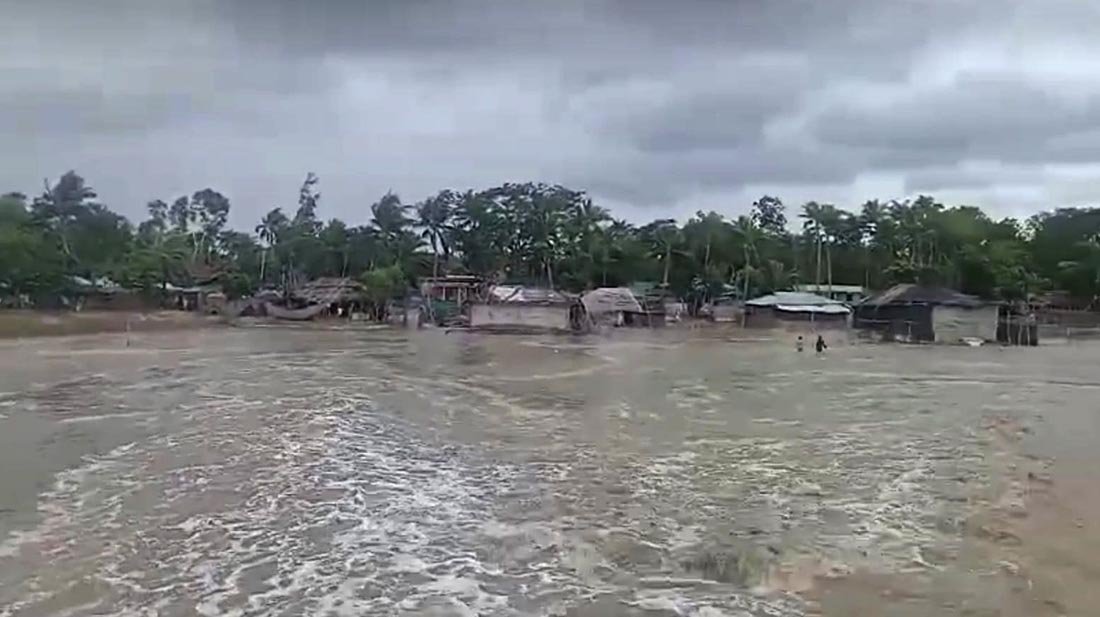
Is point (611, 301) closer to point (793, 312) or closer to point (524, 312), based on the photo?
point (524, 312)

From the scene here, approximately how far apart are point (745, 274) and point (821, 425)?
53.0 meters

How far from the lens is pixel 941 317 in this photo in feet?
157

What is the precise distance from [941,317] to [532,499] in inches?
1640

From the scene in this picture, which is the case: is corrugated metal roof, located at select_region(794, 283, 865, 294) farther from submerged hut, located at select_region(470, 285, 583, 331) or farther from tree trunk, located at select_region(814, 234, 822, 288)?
submerged hut, located at select_region(470, 285, 583, 331)

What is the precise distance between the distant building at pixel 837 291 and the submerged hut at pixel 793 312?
8.70m

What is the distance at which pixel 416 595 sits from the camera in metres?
7.24

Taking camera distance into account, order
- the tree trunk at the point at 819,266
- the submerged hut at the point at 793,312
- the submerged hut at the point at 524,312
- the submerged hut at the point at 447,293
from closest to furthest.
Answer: the submerged hut at the point at 524,312, the submerged hut at the point at 793,312, the submerged hut at the point at 447,293, the tree trunk at the point at 819,266

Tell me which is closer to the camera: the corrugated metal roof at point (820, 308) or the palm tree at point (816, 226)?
the corrugated metal roof at point (820, 308)

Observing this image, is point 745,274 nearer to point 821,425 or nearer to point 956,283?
point 956,283

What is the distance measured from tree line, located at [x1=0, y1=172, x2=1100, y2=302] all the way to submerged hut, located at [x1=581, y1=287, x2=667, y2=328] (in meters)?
7.96

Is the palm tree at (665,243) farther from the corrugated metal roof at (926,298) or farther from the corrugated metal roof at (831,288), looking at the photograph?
the corrugated metal roof at (926,298)

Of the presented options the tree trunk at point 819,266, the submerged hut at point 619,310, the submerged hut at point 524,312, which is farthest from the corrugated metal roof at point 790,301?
the tree trunk at point 819,266

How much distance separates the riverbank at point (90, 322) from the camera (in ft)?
145

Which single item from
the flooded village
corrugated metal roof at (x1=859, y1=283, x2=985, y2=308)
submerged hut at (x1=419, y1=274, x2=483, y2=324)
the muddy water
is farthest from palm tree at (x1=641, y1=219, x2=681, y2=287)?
the muddy water
